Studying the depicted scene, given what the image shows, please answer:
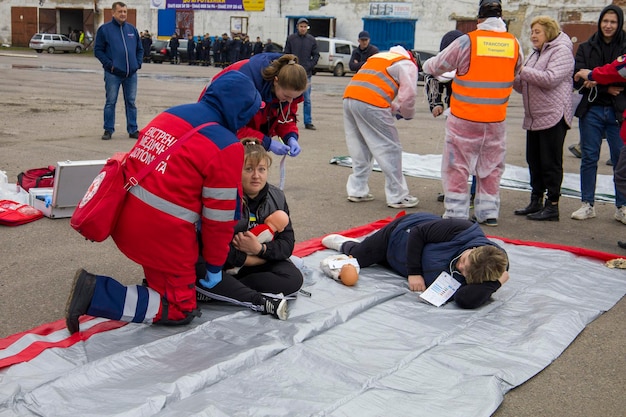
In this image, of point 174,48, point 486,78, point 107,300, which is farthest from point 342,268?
point 174,48

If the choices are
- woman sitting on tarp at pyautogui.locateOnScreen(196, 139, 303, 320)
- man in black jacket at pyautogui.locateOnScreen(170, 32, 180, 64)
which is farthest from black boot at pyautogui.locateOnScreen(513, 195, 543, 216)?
man in black jacket at pyautogui.locateOnScreen(170, 32, 180, 64)

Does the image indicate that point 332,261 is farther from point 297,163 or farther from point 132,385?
point 297,163

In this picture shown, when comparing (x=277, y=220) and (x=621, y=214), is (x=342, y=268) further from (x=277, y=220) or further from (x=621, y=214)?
(x=621, y=214)

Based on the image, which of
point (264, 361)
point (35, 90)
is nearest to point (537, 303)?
point (264, 361)

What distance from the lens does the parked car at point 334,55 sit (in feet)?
101

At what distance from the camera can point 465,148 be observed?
6117 mm

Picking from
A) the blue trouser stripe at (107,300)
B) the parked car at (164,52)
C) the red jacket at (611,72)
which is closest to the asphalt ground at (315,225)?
the blue trouser stripe at (107,300)

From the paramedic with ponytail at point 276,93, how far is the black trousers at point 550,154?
2566 millimetres

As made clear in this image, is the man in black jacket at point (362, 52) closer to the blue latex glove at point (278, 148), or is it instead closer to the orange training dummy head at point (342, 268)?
the blue latex glove at point (278, 148)

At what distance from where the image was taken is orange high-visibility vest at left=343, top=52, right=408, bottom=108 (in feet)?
22.3

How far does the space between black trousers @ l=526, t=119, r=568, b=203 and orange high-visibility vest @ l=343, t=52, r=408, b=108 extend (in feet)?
A: 4.49

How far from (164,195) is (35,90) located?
47.3ft

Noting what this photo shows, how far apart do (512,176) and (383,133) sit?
245cm

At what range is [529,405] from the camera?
321cm
